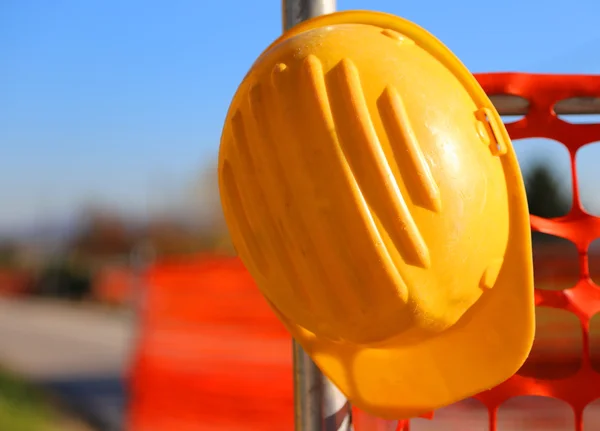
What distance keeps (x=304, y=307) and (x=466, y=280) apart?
0.24 m

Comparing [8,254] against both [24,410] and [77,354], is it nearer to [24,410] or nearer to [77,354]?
[77,354]

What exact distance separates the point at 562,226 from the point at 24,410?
24.2 feet

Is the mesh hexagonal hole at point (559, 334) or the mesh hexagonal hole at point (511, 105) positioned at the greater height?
the mesh hexagonal hole at point (511, 105)

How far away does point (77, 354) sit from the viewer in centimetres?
1320

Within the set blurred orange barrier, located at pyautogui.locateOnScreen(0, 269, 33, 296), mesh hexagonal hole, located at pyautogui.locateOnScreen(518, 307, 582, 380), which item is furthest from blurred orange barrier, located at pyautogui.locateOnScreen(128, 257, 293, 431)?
blurred orange barrier, located at pyautogui.locateOnScreen(0, 269, 33, 296)

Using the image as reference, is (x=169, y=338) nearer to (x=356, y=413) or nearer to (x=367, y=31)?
(x=356, y=413)

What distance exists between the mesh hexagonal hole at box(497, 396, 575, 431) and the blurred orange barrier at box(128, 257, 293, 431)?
275 cm

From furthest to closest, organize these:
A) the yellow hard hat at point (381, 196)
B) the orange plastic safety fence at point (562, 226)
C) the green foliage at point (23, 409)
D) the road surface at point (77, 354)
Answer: the road surface at point (77, 354), the green foliage at point (23, 409), the orange plastic safety fence at point (562, 226), the yellow hard hat at point (381, 196)

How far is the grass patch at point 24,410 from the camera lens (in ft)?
22.5

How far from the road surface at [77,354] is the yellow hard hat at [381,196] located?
220 inches

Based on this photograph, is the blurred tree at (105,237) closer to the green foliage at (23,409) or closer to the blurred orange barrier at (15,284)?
the blurred orange barrier at (15,284)

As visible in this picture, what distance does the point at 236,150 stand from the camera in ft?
3.28

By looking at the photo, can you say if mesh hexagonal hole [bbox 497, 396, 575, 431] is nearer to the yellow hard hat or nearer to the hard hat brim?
the hard hat brim

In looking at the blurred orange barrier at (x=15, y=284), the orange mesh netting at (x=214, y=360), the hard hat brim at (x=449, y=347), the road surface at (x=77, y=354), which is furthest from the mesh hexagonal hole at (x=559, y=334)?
the blurred orange barrier at (x=15, y=284)
